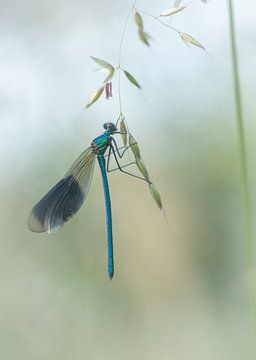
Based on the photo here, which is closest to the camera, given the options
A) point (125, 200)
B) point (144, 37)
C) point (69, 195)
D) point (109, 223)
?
point (144, 37)

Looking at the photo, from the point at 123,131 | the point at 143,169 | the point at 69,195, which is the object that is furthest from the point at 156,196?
the point at 69,195

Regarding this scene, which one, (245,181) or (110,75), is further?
(110,75)

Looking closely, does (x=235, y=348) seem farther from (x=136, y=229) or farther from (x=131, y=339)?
(x=136, y=229)

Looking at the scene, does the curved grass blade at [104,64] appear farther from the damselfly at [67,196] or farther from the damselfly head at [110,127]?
the damselfly at [67,196]

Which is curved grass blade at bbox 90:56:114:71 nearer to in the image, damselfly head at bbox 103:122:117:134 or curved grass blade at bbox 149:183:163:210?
curved grass blade at bbox 149:183:163:210

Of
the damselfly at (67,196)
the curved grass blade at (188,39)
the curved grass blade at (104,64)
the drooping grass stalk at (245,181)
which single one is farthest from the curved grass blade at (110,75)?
the damselfly at (67,196)

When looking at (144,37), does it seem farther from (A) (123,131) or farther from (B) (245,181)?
(B) (245,181)
